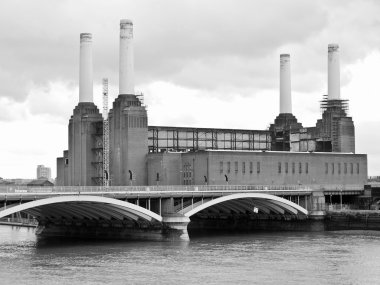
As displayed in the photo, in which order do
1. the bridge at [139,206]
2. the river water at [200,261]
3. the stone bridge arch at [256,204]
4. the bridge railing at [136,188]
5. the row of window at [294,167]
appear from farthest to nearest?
the row of window at [294,167], the stone bridge arch at [256,204], the bridge at [139,206], the bridge railing at [136,188], the river water at [200,261]

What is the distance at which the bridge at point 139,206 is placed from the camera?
75.8 metres

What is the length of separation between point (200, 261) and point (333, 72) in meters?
62.8

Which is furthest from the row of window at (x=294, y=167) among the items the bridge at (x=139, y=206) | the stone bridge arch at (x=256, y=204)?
the stone bridge arch at (x=256, y=204)

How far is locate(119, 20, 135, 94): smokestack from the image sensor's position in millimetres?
106438

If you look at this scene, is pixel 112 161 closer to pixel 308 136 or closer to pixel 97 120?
pixel 97 120

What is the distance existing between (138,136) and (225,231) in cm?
1536

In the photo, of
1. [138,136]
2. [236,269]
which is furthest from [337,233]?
[236,269]

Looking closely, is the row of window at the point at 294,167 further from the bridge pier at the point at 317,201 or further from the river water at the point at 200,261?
the river water at the point at 200,261

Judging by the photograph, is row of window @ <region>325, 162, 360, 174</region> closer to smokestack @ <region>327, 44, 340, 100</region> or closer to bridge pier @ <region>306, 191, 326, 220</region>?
smokestack @ <region>327, 44, 340, 100</region>

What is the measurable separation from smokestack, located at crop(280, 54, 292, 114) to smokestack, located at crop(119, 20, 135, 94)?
31.3 m

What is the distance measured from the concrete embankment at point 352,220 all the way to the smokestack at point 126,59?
2734cm

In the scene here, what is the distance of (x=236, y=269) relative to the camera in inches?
2542

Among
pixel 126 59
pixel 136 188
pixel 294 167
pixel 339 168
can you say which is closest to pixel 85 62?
pixel 126 59

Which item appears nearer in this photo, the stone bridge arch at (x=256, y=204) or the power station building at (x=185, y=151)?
the stone bridge arch at (x=256, y=204)
